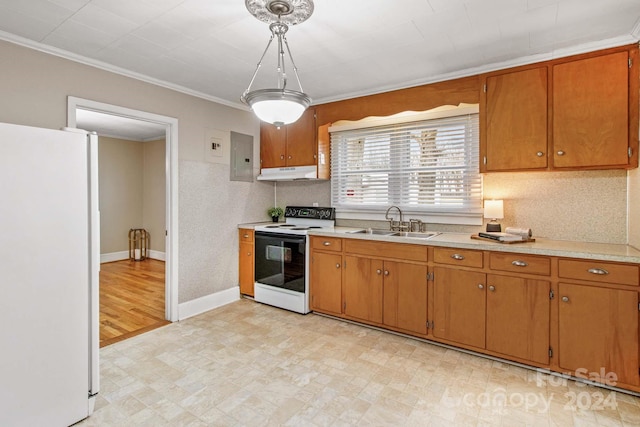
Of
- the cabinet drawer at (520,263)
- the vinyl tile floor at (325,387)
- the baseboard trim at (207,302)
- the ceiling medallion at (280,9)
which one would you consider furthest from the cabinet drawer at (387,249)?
the ceiling medallion at (280,9)

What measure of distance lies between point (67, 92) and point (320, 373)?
3041 millimetres

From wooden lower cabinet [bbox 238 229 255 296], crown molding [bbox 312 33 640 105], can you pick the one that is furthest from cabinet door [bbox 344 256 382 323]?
crown molding [bbox 312 33 640 105]

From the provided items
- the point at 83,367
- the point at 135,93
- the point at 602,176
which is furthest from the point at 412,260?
the point at 135,93

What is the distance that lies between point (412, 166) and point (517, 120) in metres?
1.08

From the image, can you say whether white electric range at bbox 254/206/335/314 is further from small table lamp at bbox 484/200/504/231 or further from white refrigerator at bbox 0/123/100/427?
white refrigerator at bbox 0/123/100/427

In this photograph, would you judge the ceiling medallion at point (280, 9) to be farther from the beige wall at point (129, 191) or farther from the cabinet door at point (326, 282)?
the beige wall at point (129, 191)

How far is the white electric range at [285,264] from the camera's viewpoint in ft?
12.1

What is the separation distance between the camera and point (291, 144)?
13.7 ft

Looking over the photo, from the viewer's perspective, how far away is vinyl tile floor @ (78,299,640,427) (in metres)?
1.97

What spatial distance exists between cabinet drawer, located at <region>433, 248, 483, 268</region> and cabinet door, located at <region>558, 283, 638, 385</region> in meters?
0.57

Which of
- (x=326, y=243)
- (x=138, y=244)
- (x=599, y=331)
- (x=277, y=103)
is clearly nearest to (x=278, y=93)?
(x=277, y=103)

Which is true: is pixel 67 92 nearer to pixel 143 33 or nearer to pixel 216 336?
pixel 143 33

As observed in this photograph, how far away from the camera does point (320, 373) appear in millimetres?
2459

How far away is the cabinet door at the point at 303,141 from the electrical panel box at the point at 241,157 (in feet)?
1.82
